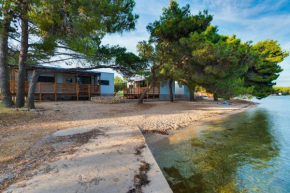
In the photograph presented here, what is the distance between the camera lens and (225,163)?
3592 millimetres

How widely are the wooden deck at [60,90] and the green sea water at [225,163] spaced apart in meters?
11.8

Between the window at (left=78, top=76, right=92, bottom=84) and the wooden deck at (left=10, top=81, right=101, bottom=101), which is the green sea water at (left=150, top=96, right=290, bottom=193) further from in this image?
the window at (left=78, top=76, right=92, bottom=84)

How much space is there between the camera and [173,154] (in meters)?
4.02

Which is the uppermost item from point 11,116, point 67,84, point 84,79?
point 84,79

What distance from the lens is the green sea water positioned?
2.78 meters

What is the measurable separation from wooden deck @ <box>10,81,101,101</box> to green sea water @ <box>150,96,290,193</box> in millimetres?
11824

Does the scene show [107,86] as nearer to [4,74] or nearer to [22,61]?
[22,61]

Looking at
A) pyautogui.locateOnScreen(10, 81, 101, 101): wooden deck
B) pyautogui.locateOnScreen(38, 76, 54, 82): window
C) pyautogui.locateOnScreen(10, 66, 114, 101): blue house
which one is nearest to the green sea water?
pyautogui.locateOnScreen(10, 66, 114, 101): blue house

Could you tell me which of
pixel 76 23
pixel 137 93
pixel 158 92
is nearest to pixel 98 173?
pixel 76 23

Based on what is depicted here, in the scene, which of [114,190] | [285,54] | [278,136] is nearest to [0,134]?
[114,190]

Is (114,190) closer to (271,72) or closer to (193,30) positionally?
(193,30)

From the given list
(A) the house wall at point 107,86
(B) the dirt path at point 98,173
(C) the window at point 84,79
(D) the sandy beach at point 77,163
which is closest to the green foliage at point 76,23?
(D) the sandy beach at point 77,163

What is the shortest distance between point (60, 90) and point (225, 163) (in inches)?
557

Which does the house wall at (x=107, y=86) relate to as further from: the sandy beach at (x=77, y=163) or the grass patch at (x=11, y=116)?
the sandy beach at (x=77, y=163)
